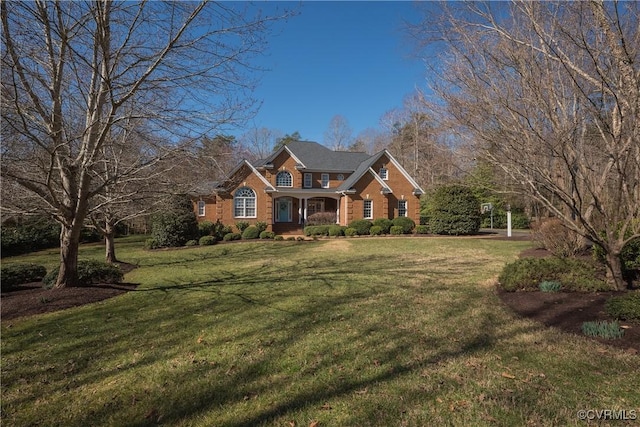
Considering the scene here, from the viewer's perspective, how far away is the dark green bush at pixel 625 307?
449 cm

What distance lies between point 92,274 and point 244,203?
17750mm

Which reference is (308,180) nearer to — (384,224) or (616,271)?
(384,224)

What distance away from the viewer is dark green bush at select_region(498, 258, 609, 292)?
6.31 meters

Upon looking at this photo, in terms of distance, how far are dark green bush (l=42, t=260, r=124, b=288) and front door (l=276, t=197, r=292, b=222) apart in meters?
21.8

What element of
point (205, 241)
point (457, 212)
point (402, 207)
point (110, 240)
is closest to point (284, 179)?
point (402, 207)

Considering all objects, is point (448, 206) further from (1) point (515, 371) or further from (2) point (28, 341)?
(2) point (28, 341)

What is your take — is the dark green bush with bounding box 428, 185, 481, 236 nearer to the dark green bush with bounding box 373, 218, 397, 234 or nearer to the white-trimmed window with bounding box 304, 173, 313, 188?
the dark green bush with bounding box 373, 218, 397, 234

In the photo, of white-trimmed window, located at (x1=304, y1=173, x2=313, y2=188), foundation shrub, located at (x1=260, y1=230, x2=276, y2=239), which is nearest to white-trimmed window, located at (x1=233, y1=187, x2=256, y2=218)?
foundation shrub, located at (x1=260, y1=230, x2=276, y2=239)

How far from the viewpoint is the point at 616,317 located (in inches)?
185

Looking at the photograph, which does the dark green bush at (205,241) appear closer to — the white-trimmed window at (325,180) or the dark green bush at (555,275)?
the white-trimmed window at (325,180)

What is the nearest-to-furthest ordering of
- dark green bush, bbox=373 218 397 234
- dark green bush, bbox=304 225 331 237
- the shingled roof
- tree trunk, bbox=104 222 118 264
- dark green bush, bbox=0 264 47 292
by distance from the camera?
dark green bush, bbox=0 264 47 292
tree trunk, bbox=104 222 118 264
dark green bush, bbox=304 225 331 237
dark green bush, bbox=373 218 397 234
the shingled roof

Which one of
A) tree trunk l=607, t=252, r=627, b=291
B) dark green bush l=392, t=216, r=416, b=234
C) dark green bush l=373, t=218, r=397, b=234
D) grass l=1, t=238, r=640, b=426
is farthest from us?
dark green bush l=392, t=216, r=416, b=234

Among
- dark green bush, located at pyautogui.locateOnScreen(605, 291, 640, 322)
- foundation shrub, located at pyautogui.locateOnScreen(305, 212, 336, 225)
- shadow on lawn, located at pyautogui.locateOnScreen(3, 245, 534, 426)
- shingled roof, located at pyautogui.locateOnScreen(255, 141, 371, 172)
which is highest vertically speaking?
shingled roof, located at pyautogui.locateOnScreen(255, 141, 371, 172)

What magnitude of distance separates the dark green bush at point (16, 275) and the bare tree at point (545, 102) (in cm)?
970
